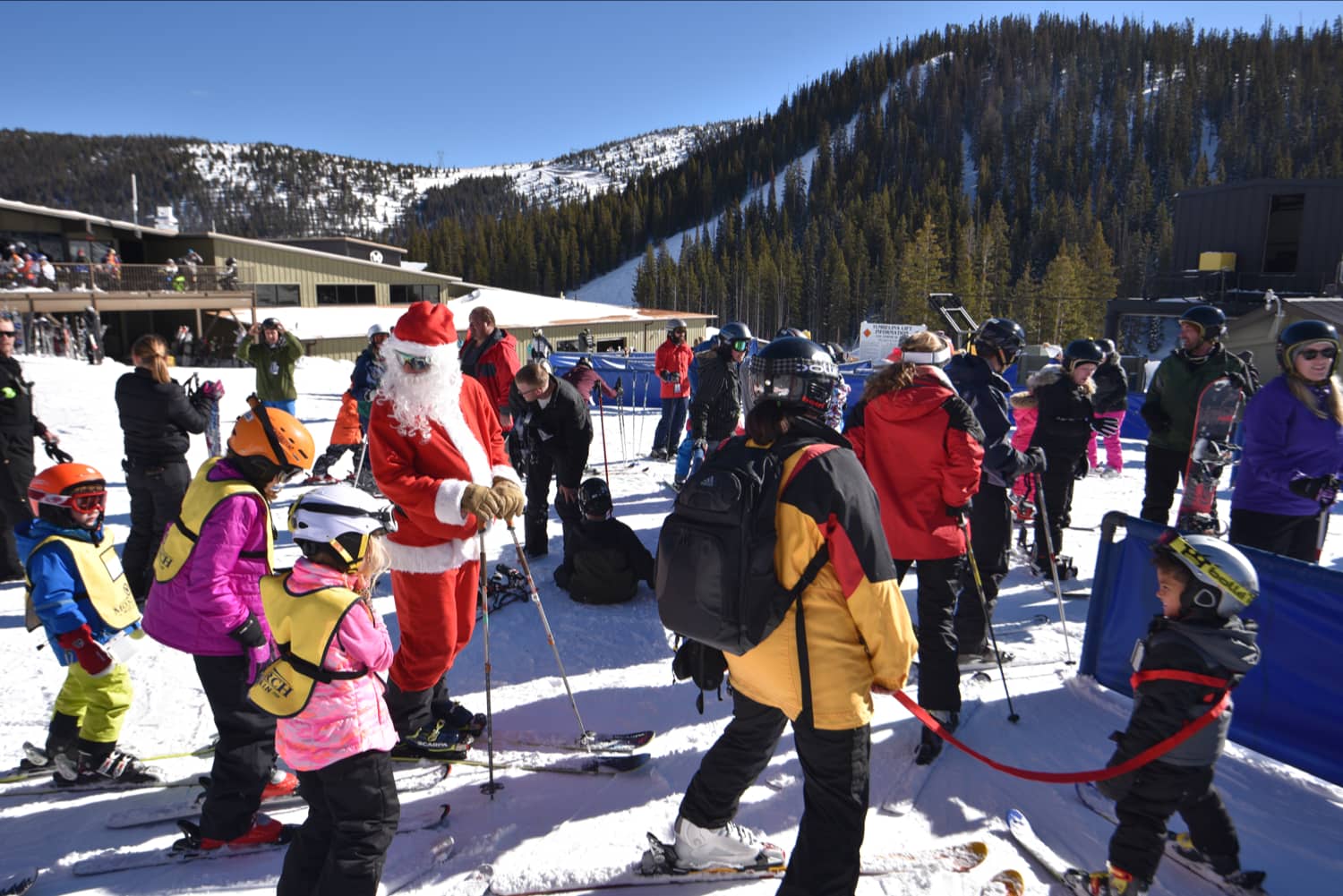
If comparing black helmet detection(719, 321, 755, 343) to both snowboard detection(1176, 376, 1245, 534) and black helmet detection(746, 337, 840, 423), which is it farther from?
black helmet detection(746, 337, 840, 423)

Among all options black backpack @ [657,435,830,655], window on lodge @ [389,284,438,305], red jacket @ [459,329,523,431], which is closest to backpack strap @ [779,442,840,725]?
black backpack @ [657,435,830,655]

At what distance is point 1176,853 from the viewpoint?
2912mm

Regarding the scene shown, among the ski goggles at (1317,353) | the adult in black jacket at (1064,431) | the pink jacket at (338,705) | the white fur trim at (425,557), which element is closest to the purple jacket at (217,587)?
the white fur trim at (425,557)

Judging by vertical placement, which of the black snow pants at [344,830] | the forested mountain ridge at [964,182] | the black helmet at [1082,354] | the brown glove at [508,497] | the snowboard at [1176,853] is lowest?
the snowboard at [1176,853]

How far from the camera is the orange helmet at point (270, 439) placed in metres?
2.90

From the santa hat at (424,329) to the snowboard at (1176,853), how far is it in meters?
3.45

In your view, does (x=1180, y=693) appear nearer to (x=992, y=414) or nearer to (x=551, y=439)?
(x=992, y=414)

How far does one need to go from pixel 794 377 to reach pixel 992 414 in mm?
2300

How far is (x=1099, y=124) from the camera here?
9006cm

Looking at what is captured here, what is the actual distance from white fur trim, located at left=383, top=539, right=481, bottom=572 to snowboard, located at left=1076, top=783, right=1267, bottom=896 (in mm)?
2919

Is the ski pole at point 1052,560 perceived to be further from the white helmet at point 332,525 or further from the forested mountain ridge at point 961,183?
the forested mountain ridge at point 961,183

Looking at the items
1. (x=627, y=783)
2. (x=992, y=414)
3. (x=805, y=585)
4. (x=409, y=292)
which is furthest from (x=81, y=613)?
(x=409, y=292)

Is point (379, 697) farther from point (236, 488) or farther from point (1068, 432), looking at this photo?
point (1068, 432)

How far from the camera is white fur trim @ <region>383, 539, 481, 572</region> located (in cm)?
322
